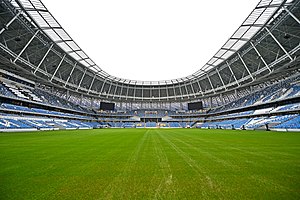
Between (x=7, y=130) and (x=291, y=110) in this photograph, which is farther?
(x=291, y=110)

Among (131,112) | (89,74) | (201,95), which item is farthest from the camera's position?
(131,112)

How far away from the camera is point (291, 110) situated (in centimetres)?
2658

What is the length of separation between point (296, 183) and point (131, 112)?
230 ft

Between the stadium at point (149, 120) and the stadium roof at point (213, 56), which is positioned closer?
the stadium at point (149, 120)

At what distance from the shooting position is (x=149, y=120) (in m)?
73.0

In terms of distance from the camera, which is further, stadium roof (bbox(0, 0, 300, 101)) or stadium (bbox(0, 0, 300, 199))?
stadium roof (bbox(0, 0, 300, 101))

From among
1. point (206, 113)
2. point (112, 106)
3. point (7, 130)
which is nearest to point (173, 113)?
point (206, 113)

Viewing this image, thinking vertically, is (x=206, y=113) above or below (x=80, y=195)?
above

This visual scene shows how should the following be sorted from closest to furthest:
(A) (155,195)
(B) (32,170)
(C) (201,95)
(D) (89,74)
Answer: (A) (155,195), (B) (32,170), (D) (89,74), (C) (201,95)

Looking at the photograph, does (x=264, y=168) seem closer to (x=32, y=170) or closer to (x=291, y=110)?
(x=32, y=170)

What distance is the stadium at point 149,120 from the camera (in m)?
3.18

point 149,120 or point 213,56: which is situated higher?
point 213,56

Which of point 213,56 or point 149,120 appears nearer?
point 213,56

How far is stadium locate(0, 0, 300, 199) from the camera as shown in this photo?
3175 millimetres
